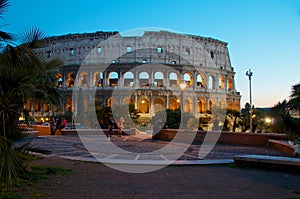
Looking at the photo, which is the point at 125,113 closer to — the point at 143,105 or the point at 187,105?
the point at 143,105

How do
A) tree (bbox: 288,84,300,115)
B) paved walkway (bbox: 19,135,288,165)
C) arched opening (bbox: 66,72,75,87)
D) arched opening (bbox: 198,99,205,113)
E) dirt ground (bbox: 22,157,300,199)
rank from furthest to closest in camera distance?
arched opening (bbox: 66,72,75,87), arched opening (bbox: 198,99,205,113), tree (bbox: 288,84,300,115), paved walkway (bbox: 19,135,288,165), dirt ground (bbox: 22,157,300,199)

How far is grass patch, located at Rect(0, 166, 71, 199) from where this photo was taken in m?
3.93

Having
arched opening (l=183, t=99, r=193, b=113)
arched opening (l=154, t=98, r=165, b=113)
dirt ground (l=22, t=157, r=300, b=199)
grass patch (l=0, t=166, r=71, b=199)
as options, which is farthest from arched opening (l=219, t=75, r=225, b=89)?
grass patch (l=0, t=166, r=71, b=199)

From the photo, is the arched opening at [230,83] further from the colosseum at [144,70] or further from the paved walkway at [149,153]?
the paved walkway at [149,153]

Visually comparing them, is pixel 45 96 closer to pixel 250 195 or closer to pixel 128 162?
pixel 128 162

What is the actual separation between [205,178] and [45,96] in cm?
365

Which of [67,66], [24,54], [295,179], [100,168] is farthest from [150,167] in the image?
[67,66]

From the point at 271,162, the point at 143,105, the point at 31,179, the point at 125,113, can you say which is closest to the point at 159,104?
the point at 143,105

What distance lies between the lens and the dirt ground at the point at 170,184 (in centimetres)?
427

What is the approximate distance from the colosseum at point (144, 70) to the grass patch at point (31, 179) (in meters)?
39.9

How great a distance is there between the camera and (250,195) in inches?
170

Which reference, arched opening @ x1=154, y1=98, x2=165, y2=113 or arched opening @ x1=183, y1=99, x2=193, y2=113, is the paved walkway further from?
arched opening @ x1=183, y1=99, x2=193, y2=113

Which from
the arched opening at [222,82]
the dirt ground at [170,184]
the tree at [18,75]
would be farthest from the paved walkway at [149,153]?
the arched opening at [222,82]

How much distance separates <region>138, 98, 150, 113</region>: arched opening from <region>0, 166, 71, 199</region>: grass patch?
42.7 metres
